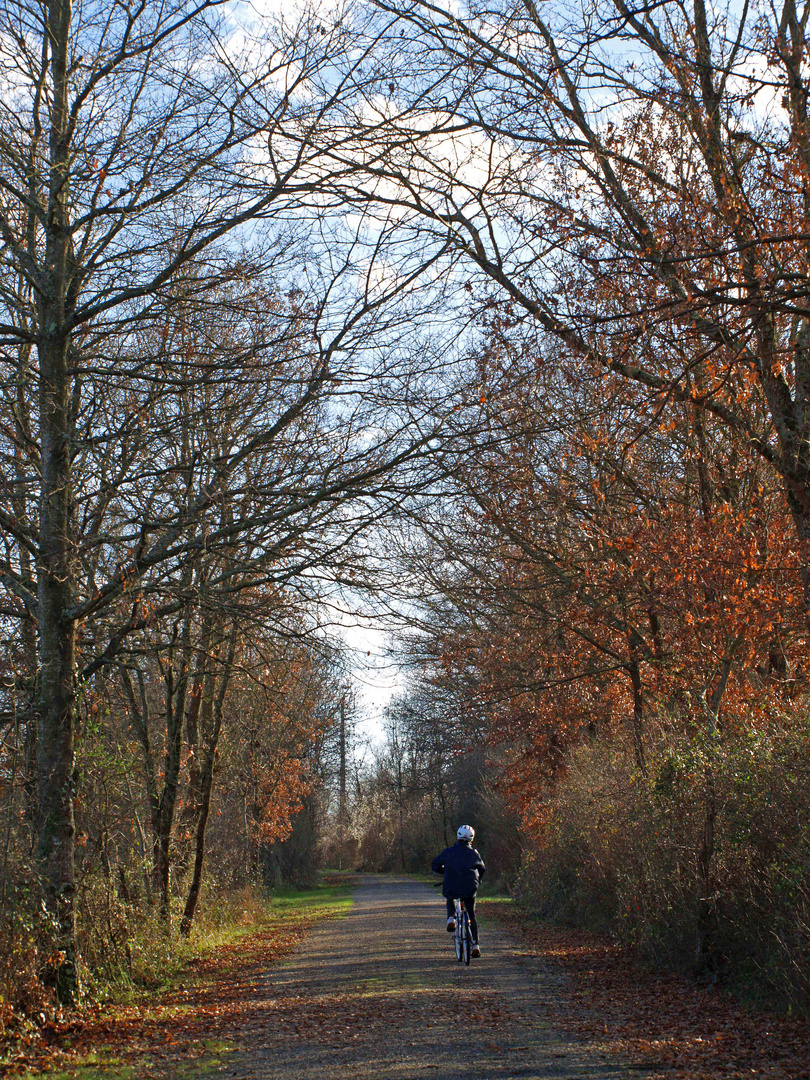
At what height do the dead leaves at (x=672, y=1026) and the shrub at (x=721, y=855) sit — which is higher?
the shrub at (x=721, y=855)

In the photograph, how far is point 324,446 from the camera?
31.7ft

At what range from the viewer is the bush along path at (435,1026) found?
663 centimetres

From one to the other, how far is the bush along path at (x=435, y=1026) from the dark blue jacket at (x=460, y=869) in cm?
100

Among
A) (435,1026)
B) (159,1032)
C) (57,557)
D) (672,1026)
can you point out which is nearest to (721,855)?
(672,1026)

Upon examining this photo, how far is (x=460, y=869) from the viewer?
12.8 m

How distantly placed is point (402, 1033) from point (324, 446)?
229 inches

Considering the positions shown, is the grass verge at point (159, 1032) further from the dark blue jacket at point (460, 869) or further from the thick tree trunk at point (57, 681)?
the dark blue jacket at point (460, 869)

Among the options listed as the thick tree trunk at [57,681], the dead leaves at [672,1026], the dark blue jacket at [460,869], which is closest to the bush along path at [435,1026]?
the dead leaves at [672,1026]

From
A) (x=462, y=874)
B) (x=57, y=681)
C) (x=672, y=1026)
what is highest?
(x=57, y=681)

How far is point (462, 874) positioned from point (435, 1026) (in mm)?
4738

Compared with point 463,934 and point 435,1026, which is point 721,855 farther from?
point 435,1026

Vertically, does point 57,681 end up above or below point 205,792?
above

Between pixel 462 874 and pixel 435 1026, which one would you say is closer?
pixel 435 1026

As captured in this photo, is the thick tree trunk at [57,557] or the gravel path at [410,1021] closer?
the gravel path at [410,1021]
